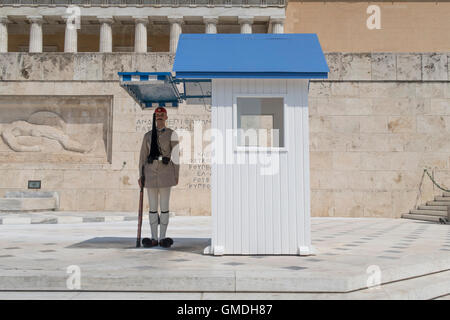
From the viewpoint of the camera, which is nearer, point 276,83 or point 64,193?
point 276,83

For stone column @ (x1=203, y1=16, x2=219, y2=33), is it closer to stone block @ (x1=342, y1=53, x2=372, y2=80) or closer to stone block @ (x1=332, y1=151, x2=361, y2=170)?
stone block @ (x1=342, y1=53, x2=372, y2=80)

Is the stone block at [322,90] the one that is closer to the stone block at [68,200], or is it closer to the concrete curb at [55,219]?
the concrete curb at [55,219]

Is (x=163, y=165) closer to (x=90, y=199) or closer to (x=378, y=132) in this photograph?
(x=90, y=199)

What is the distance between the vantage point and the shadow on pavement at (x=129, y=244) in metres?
6.88

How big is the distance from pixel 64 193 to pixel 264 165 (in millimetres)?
12167

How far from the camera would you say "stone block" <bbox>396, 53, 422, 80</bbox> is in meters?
16.6

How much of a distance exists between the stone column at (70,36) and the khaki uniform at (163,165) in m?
41.9

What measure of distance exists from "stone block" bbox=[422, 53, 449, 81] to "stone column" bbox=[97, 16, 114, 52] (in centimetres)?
3636

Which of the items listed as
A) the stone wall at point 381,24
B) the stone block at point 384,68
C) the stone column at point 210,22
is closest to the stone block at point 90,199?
the stone block at point 384,68

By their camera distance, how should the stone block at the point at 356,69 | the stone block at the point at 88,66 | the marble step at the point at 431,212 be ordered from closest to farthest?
the marble step at the point at 431,212 < the stone block at the point at 356,69 < the stone block at the point at 88,66

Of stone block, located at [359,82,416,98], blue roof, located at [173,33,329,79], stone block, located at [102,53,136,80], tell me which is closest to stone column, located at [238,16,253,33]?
stone block, located at [102,53,136,80]
